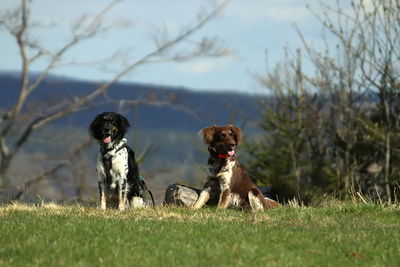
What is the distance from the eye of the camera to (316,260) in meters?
8.89

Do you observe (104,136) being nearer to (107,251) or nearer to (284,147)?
(107,251)

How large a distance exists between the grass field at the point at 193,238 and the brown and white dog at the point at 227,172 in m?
Answer: 1.11

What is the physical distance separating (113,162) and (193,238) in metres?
4.91

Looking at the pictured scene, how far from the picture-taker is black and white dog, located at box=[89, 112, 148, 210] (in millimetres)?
14602

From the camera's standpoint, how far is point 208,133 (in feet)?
48.6

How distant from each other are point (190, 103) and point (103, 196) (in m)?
12.4

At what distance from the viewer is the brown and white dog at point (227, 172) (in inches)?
579

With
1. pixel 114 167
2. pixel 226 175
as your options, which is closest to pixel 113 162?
pixel 114 167

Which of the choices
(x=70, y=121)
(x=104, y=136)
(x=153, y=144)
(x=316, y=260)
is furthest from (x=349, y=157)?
(x=316, y=260)

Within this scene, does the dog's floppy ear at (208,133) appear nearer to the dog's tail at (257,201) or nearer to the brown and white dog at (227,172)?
the brown and white dog at (227,172)

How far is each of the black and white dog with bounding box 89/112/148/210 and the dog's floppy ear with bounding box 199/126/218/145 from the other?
1.57m

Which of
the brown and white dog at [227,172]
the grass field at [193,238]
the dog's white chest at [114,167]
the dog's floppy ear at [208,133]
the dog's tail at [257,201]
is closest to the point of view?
the grass field at [193,238]

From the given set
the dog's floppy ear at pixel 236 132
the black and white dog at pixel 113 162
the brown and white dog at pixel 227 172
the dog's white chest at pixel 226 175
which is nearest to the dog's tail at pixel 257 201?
the brown and white dog at pixel 227 172

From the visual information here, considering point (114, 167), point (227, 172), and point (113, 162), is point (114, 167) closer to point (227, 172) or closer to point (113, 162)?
point (113, 162)
